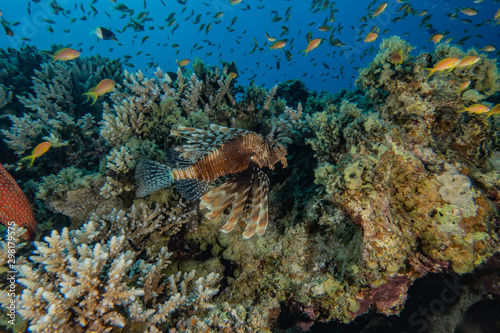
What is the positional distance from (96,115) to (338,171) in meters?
6.04

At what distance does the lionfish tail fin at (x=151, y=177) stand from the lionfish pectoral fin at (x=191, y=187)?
0.45 ft

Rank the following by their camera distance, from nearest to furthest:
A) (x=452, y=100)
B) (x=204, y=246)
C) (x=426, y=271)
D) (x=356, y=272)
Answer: (x=356, y=272) → (x=426, y=271) → (x=452, y=100) → (x=204, y=246)

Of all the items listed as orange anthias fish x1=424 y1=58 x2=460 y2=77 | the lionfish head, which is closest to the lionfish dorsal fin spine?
the lionfish head

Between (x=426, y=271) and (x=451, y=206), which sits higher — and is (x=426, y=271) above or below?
below

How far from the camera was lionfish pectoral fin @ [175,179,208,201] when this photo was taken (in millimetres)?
2704

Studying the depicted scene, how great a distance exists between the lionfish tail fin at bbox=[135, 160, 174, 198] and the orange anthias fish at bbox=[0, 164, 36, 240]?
1.15 metres

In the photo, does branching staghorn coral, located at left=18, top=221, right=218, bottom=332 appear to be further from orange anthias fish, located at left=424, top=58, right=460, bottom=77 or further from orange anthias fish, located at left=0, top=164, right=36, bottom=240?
orange anthias fish, located at left=424, top=58, right=460, bottom=77

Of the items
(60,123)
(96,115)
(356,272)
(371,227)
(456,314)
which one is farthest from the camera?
(96,115)

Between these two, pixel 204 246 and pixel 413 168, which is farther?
pixel 204 246

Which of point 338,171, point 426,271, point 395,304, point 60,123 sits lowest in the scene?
point 395,304

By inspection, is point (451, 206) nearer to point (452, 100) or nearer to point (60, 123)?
point (452, 100)

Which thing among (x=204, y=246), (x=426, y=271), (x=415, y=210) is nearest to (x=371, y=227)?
(x=415, y=210)

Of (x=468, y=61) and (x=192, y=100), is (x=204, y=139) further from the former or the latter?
(x=468, y=61)

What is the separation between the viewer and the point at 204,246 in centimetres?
304
